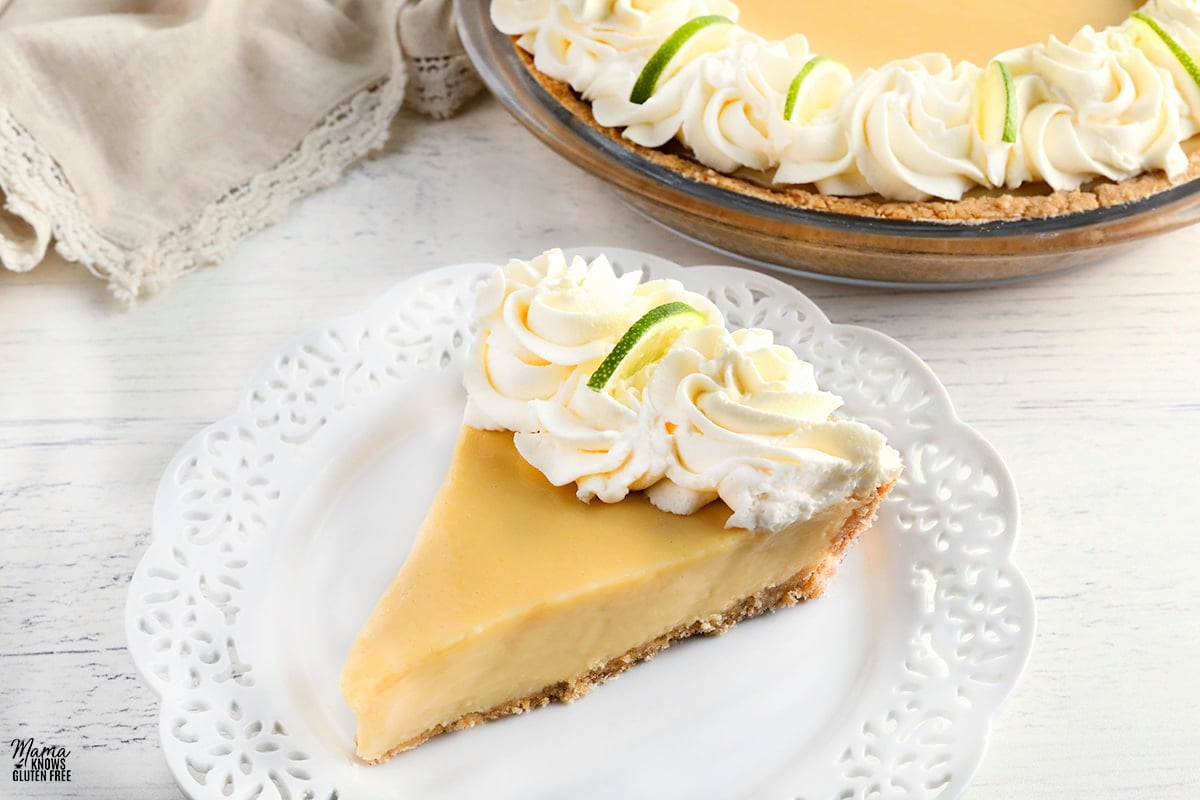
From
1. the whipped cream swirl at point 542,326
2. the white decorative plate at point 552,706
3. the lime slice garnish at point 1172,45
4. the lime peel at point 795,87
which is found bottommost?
the white decorative plate at point 552,706

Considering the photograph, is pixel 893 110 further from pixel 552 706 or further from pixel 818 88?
pixel 552 706

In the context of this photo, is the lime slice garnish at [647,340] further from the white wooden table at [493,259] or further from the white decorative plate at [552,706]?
the white wooden table at [493,259]

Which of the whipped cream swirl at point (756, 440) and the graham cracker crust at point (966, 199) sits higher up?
the graham cracker crust at point (966, 199)

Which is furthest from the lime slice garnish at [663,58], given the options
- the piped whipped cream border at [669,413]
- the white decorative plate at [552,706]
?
the piped whipped cream border at [669,413]

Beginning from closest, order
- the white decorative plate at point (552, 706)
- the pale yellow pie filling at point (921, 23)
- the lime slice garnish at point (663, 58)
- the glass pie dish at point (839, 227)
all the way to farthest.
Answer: the white decorative plate at point (552, 706), the glass pie dish at point (839, 227), the lime slice garnish at point (663, 58), the pale yellow pie filling at point (921, 23)

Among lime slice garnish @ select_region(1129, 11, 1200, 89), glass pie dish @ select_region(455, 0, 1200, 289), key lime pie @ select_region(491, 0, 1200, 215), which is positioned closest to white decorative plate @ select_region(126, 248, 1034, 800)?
glass pie dish @ select_region(455, 0, 1200, 289)

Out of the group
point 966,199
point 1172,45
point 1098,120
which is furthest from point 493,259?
point 1172,45
